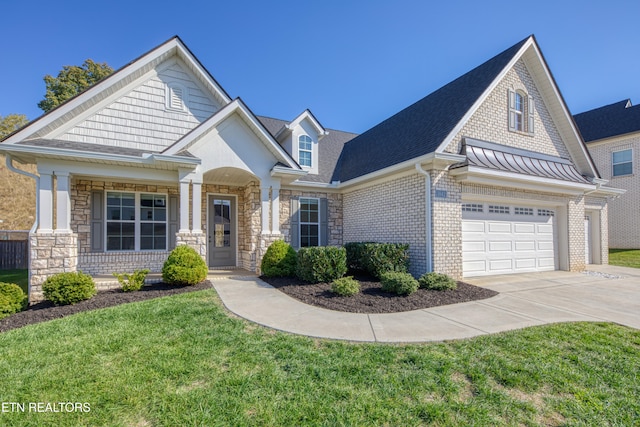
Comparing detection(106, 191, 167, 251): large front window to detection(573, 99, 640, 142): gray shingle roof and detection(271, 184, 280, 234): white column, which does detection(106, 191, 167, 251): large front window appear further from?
detection(573, 99, 640, 142): gray shingle roof

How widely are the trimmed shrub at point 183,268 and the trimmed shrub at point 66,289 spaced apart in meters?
1.63

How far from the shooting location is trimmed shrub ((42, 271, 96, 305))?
6.43 meters

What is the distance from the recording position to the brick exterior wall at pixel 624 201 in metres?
15.5

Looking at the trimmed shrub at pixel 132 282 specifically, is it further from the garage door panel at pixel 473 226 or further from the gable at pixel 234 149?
the garage door panel at pixel 473 226

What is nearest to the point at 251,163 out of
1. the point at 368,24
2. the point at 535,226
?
the point at 368,24

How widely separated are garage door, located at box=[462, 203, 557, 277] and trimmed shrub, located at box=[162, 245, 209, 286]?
7.70 metres

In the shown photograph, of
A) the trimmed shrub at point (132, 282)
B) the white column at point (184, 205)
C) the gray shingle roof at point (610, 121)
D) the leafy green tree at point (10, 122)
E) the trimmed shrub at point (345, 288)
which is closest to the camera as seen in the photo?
the trimmed shrub at point (345, 288)

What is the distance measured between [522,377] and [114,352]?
4.91 metres

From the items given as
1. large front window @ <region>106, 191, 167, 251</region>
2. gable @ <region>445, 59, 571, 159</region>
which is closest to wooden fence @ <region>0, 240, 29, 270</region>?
A: large front window @ <region>106, 191, 167, 251</region>

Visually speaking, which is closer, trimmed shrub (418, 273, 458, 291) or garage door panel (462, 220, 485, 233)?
trimmed shrub (418, 273, 458, 291)

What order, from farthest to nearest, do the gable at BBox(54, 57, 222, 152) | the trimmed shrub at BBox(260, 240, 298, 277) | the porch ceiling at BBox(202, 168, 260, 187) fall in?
1. the porch ceiling at BBox(202, 168, 260, 187)
2. the trimmed shrub at BBox(260, 240, 298, 277)
3. the gable at BBox(54, 57, 222, 152)

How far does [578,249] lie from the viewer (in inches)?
437

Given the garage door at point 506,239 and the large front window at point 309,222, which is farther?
the large front window at point 309,222

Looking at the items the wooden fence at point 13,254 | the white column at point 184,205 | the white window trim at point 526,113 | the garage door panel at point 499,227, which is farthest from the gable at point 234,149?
the wooden fence at point 13,254
